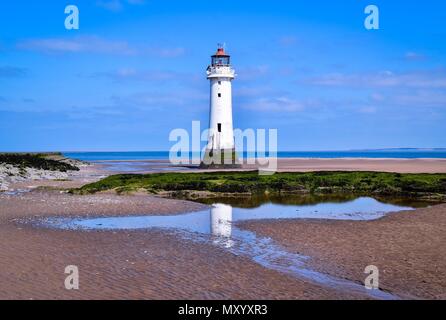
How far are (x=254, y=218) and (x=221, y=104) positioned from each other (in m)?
29.8

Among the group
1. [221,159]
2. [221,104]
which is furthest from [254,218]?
[221,159]

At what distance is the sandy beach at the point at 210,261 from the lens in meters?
10.8

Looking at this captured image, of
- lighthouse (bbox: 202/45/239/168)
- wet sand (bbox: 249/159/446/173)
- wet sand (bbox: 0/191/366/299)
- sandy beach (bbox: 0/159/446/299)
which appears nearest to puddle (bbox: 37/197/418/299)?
sandy beach (bbox: 0/159/446/299)

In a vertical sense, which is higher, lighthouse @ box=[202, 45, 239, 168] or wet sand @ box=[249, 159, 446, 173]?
lighthouse @ box=[202, 45, 239, 168]

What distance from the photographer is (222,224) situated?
20672 mm

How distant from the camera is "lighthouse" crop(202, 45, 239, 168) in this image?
168 ft

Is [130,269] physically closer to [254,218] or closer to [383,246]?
[383,246]

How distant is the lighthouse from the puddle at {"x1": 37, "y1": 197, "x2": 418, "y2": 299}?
22719mm

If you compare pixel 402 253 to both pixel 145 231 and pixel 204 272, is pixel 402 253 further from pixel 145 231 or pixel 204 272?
pixel 145 231

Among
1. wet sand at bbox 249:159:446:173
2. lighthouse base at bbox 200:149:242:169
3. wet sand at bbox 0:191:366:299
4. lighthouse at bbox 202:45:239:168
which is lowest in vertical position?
wet sand at bbox 0:191:366:299

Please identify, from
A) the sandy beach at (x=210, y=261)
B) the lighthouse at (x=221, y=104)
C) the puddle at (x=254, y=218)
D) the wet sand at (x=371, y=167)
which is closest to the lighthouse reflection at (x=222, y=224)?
the puddle at (x=254, y=218)

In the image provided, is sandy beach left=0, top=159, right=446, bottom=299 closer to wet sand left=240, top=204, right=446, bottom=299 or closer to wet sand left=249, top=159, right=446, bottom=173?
wet sand left=240, top=204, right=446, bottom=299

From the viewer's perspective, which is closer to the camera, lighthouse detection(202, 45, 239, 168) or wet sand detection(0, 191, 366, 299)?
wet sand detection(0, 191, 366, 299)
